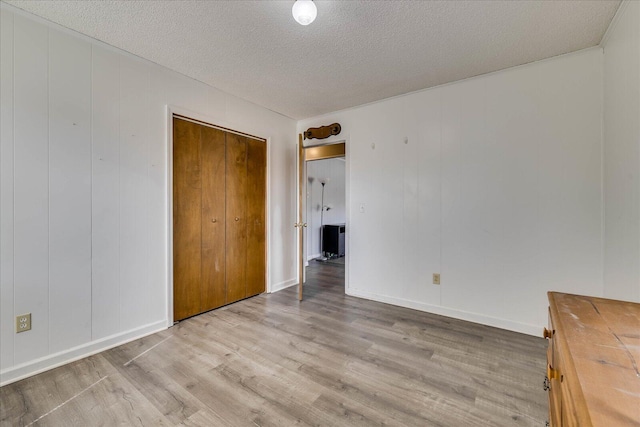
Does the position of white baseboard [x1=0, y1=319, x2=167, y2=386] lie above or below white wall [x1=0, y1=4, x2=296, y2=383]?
below

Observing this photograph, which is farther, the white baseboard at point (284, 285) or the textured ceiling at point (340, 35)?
the white baseboard at point (284, 285)

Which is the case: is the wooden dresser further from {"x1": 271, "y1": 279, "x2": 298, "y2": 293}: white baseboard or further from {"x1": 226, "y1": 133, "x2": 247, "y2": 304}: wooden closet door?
{"x1": 271, "y1": 279, "x2": 298, "y2": 293}: white baseboard

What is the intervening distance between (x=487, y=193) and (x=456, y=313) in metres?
1.27

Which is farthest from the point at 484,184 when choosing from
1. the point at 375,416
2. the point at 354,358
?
the point at 375,416

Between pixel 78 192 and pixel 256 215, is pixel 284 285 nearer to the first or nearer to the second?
pixel 256 215

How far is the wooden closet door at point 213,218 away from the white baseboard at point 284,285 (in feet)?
2.47

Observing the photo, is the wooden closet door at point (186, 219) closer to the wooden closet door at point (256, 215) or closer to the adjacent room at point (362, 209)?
the adjacent room at point (362, 209)

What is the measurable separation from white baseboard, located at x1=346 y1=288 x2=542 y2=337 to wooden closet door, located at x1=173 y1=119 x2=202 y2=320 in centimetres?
192

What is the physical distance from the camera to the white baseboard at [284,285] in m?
3.76

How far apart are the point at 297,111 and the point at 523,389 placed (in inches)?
142

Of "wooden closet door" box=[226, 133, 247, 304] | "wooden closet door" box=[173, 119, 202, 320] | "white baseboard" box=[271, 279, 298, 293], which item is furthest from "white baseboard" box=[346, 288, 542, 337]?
"wooden closet door" box=[173, 119, 202, 320]

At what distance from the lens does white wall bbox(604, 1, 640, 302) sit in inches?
64.2

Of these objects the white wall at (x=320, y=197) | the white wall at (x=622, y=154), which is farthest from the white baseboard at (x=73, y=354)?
the white wall at (x=622, y=154)

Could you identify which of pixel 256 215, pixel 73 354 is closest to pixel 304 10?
pixel 256 215
